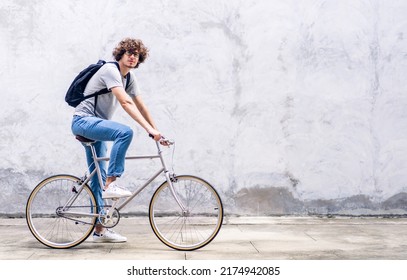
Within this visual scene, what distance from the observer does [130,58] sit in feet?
18.9

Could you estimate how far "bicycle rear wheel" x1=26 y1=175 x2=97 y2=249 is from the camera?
5.78 m

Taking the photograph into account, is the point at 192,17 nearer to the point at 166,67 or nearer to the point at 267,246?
the point at 166,67

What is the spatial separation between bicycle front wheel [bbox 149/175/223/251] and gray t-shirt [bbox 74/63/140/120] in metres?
0.93

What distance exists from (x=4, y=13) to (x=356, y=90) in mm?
4410

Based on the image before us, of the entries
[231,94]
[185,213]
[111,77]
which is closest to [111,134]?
[111,77]

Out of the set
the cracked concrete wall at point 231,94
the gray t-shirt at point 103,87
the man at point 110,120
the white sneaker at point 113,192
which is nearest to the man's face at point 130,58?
the man at point 110,120

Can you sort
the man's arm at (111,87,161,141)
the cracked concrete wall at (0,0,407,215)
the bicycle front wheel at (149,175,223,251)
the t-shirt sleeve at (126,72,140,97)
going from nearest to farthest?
the man's arm at (111,87,161,141) → the bicycle front wheel at (149,175,223,251) → the t-shirt sleeve at (126,72,140,97) → the cracked concrete wall at (0,0,407,215)

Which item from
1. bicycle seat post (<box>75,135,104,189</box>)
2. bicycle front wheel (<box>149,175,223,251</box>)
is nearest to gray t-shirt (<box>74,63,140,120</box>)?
bicycle seat post (<box>75,135,104,189</box>)

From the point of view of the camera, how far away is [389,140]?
7.79 metres

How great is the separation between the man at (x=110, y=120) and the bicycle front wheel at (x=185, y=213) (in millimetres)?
379

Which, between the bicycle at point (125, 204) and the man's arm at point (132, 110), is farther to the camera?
the bicycle at point (125, 204)

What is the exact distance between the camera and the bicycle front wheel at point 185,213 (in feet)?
18.1

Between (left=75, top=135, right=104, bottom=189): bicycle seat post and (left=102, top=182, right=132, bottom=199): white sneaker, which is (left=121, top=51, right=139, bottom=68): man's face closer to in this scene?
(left=75, top=135, right=104, bottom=189): bicycle seat post

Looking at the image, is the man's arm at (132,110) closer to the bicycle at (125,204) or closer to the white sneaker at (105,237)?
the bicycle at (125,204)
